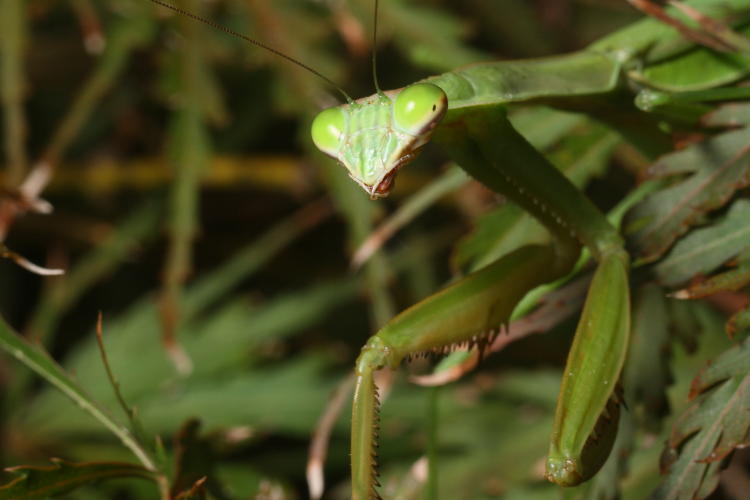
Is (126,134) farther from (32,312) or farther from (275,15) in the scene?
(275,15)

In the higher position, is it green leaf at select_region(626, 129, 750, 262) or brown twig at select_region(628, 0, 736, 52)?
brown twig at select_region(628, 0, 736, 52)

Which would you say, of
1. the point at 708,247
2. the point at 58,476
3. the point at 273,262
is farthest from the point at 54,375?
the point at 273,262

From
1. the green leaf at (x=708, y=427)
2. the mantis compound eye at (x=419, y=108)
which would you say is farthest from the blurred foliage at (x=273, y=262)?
the mantis compound eye at (x=419, y=108)

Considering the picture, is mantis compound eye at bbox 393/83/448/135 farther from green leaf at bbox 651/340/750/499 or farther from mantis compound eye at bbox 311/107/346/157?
green leaf at bbox 651/340/750/499

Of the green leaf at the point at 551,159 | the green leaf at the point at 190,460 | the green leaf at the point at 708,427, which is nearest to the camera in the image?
the green leaf at the point at 708,427

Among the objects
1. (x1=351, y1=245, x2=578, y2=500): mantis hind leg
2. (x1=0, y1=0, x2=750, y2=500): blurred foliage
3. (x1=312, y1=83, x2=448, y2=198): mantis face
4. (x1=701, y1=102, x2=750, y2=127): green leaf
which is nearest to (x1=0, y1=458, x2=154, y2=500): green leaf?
(x1=0, y1=0, x2=750, y2=500): blurred foliage

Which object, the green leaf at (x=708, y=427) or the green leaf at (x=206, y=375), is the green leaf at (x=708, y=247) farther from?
the green leaf at (x=206, y=375)

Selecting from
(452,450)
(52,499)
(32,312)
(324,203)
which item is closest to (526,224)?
(52,499)

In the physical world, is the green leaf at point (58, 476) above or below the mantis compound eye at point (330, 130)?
below
